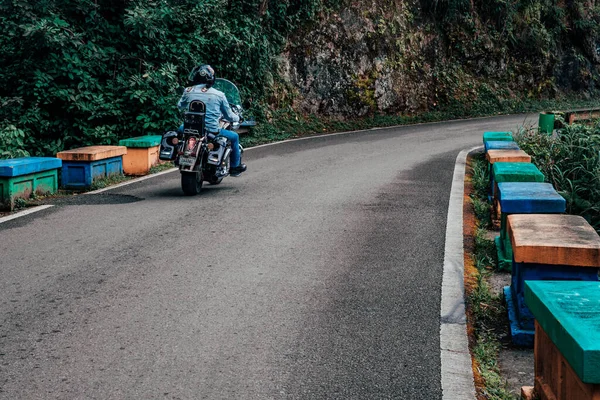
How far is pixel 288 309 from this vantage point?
591 centimetres

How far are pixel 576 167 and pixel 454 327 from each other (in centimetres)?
548

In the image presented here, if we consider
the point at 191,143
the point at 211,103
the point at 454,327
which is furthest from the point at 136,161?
the point at 454,327

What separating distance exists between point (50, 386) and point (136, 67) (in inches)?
547

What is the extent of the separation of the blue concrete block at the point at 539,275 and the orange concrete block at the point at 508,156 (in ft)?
14.4

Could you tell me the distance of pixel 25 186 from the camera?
1062cm

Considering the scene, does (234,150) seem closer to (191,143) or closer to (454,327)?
(191,143)

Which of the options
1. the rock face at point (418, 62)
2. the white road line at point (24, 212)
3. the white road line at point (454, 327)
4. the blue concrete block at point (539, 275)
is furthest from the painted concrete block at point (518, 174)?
the rock face at point (418, 62)

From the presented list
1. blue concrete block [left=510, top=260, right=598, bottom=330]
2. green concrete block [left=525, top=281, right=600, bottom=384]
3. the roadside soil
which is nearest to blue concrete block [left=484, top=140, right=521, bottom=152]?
the roadside soil

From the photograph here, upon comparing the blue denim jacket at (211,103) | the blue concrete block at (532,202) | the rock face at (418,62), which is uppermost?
the rock face at (418,62)

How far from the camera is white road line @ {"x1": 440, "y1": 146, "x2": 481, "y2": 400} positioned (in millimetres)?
4527

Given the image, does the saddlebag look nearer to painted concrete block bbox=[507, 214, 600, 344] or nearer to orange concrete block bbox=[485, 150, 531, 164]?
orange concrete block bbox=[485, 150, 531, 164]

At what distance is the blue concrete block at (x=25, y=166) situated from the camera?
10.1 meters

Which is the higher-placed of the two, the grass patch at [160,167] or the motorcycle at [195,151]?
the motorcycle at [195,151]

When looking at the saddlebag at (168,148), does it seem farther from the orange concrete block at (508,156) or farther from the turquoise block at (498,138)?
the turquoise block at (498,138)
